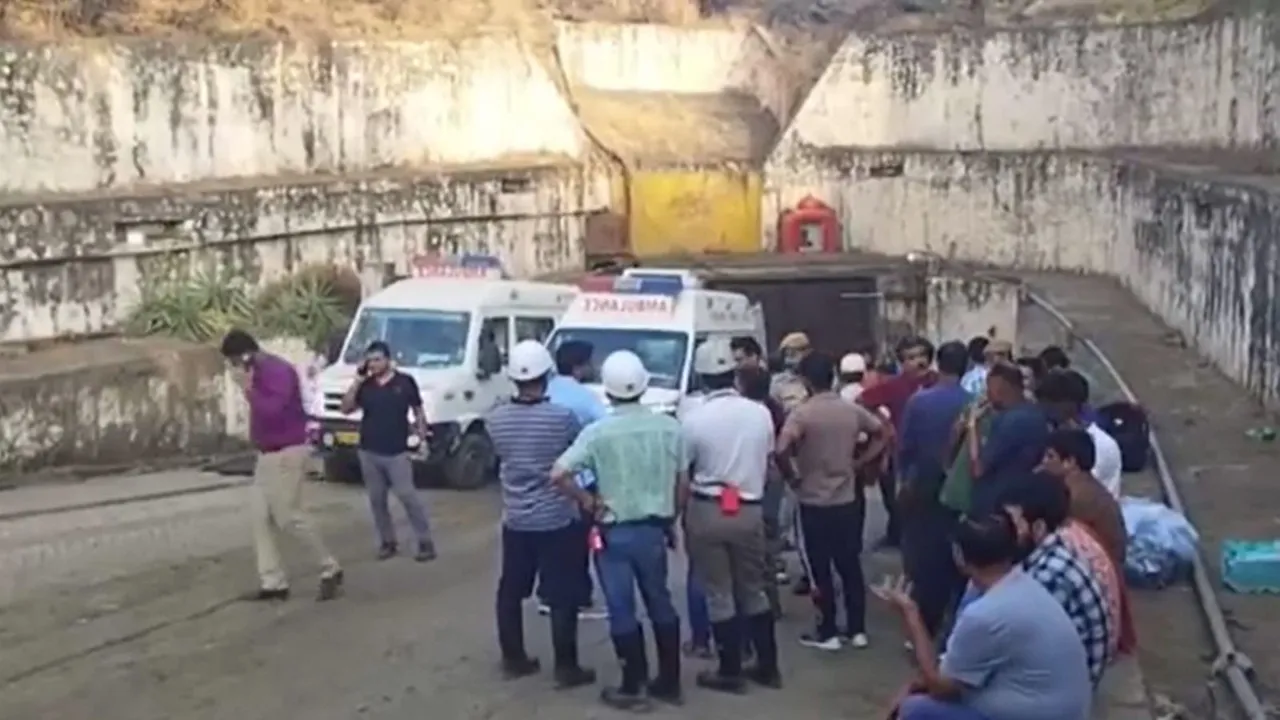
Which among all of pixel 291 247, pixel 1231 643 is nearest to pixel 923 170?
pixel 291 247

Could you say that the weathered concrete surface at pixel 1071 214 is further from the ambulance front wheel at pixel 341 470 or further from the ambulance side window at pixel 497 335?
Result: the ambulance front wheel at pixel 341 470

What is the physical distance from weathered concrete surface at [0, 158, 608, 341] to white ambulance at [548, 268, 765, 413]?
7540mm

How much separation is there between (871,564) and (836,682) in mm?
3476

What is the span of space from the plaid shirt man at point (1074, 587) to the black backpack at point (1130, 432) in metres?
9.54

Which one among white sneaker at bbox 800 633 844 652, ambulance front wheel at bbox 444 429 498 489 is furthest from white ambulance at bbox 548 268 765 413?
white sneaker at bbox 800 633 844 652

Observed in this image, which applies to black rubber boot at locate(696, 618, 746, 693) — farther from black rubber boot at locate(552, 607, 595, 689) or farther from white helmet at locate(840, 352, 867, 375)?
white helmet at locate(840, 352, 867, 375)

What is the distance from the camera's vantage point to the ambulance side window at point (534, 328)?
72.7ft

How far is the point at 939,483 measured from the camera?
10.3m

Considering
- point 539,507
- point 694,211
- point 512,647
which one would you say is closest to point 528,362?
point 539,507

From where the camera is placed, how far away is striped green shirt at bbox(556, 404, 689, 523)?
9.72 m

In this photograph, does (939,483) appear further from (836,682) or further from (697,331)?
(697,331)

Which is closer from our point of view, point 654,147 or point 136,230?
point 136,230

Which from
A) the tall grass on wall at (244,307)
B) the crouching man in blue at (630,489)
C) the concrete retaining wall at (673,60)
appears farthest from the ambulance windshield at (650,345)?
the concrete retaining wall at (673,60)

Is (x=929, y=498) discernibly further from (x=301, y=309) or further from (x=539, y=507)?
(x=301, y=309)
